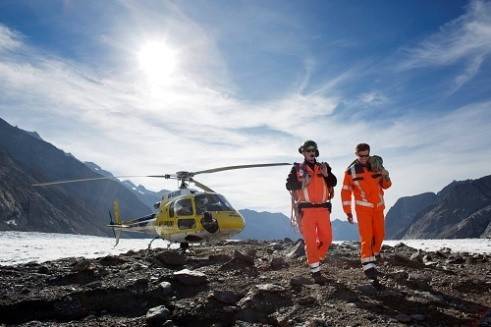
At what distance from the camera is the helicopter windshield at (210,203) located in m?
14.5

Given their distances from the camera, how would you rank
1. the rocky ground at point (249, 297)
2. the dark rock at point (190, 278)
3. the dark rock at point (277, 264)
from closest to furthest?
the rocky ground at point (249, 297) → the dark rock at point (190, 278) → the dark rock at point (277, 264)

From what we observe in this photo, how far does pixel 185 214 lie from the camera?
1453cm

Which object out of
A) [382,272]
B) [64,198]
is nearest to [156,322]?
[382,272]

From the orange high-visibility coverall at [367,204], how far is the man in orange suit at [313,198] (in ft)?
1.31

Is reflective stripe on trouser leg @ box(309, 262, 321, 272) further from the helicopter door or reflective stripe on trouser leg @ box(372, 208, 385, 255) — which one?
the helicopter door

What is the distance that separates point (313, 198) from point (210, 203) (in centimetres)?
803

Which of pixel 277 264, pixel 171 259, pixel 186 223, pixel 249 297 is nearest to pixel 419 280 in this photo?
pixel 249 297

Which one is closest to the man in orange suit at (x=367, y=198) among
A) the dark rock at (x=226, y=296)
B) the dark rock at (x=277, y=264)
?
the dark rock at (x=277, y=264)

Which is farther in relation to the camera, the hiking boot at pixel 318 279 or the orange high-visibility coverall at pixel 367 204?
the orange high-visibility coverall at pixel 367 204

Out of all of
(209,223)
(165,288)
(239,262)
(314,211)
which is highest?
(314,211)

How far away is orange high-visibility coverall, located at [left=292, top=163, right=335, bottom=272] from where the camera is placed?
6867 millimetres

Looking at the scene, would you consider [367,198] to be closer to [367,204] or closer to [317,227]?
Result: [367,204]

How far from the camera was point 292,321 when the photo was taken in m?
4.81

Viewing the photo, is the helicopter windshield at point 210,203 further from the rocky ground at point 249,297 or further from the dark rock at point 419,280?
the dark rock at point 419,280
